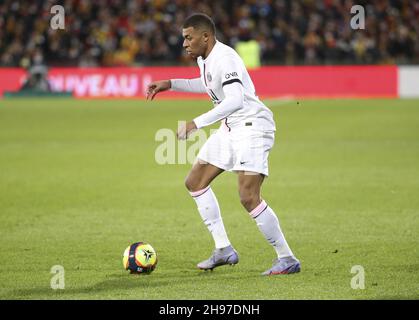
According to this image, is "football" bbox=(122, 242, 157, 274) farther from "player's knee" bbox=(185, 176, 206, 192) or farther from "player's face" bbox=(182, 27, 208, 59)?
"player's face" bbox=(182, 27, 208, 59)

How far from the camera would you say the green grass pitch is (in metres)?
7.23

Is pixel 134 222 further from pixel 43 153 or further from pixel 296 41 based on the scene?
pixel 296 41

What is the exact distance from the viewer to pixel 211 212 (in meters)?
7.98

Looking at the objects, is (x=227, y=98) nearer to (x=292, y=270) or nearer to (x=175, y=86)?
(x=175, y=86)

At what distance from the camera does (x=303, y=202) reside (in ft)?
39.3

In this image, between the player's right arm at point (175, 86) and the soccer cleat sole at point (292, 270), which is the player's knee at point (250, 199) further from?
the player's right arm at point (175, 86)

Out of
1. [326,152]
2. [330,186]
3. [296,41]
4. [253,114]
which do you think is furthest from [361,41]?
[253,114]

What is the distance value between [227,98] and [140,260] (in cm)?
166

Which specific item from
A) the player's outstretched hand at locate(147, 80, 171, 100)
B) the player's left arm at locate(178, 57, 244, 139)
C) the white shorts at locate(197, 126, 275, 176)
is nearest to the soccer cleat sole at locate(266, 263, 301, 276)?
the white shorts at locate(197, 126, 275, 176)

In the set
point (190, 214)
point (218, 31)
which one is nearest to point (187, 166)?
point (190, 214)

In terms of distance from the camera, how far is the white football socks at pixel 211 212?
7.94m

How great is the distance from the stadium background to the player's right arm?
0.97 m

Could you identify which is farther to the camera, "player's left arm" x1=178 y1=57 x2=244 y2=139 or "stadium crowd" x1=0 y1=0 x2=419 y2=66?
"stadium crowd" x1=0 y1=0 x2=419 y2=66

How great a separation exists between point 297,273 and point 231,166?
1120 millimetres
